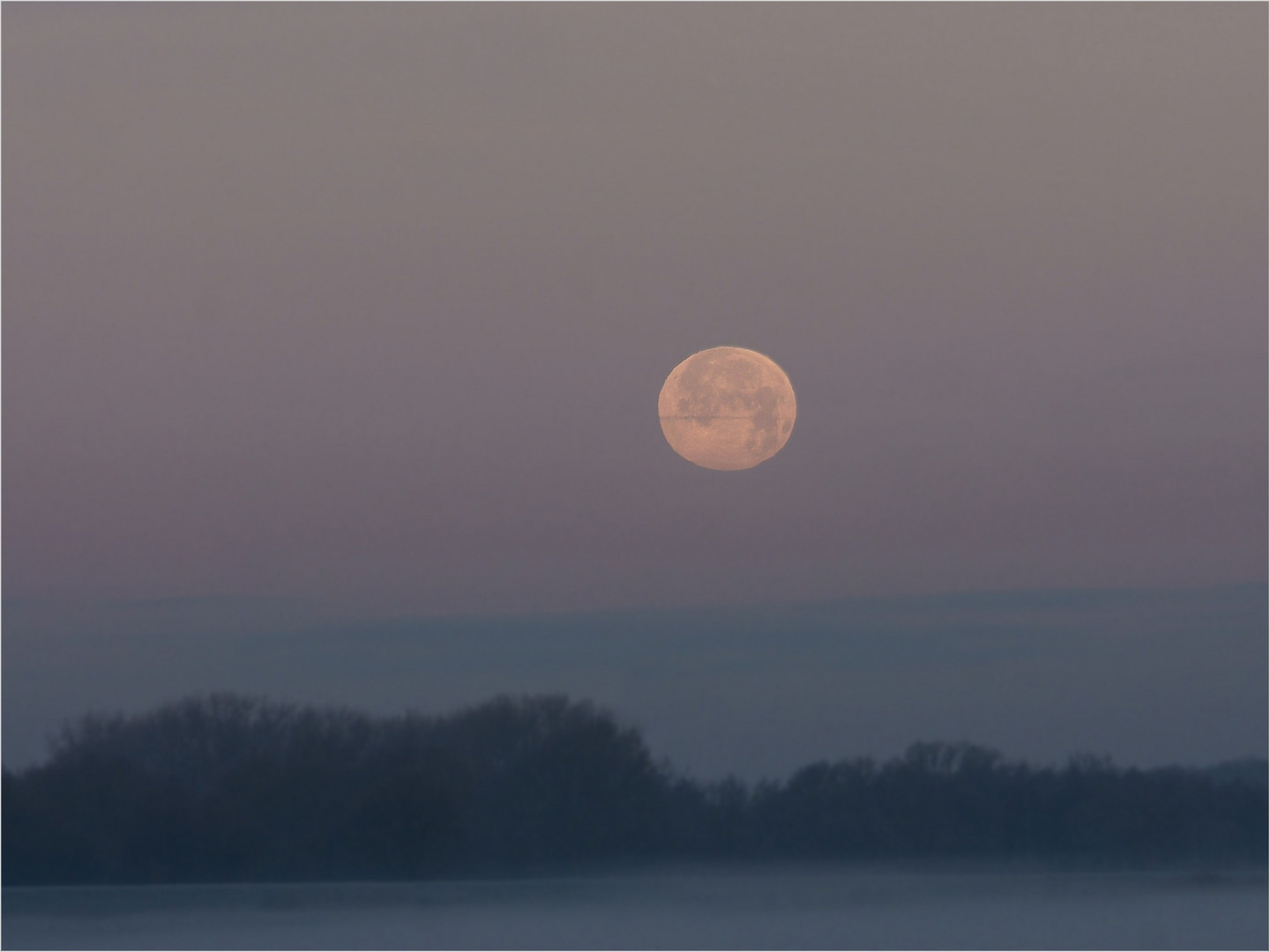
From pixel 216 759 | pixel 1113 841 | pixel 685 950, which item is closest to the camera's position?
pixel 685 950

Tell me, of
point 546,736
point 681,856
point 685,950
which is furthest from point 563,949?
point 546,736

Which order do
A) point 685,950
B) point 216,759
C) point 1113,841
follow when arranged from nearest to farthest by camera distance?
1. point 685,950
2. point 1113,841
3. point 216,759

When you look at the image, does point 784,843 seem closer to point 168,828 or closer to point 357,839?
point 357,839
